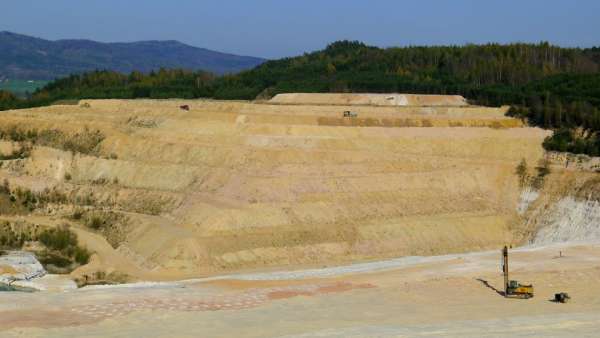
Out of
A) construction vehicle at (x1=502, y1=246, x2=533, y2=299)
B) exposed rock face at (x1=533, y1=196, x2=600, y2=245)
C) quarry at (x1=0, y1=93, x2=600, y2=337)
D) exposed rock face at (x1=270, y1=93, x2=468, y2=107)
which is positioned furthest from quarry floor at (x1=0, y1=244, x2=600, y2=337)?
exposed rock face at (x1=270, y1=93, x2=468, y2=107)

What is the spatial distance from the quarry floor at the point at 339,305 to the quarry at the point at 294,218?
0.53 ft

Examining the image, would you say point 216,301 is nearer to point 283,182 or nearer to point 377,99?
point 283,182

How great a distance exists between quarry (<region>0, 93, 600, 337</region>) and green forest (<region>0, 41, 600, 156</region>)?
435 centimetres

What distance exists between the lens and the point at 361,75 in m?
114

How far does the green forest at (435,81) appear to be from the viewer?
87812 millimetres

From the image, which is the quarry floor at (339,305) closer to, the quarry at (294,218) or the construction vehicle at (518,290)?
the quarry at (294,218)

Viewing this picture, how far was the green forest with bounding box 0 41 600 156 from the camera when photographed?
87.8 m

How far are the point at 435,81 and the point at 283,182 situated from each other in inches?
1751

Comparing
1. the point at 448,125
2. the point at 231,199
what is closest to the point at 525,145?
the point at 448,125

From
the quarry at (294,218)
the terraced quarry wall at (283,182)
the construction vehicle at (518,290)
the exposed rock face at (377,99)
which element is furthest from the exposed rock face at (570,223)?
the exposed rock face at (377,99)

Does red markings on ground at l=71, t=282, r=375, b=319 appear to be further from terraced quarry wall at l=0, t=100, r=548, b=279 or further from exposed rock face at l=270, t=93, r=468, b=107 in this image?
exposed rock face at l=270, t=93, r=468, b=107

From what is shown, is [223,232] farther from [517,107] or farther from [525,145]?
[517,107]

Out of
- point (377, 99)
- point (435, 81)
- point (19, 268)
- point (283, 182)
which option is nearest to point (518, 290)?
point (283, 182)

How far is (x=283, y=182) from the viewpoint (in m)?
66.2
